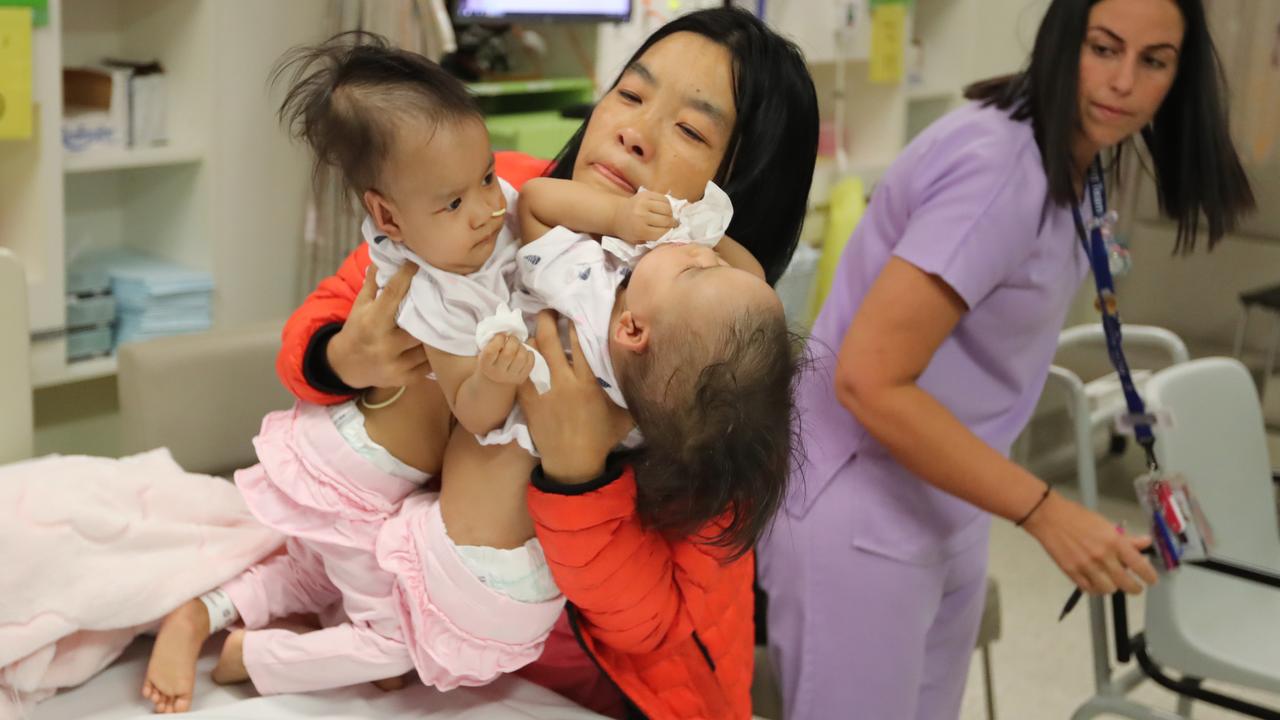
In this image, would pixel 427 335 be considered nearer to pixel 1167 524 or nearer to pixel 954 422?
pixel 954 422

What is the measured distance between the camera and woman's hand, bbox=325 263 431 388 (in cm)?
120

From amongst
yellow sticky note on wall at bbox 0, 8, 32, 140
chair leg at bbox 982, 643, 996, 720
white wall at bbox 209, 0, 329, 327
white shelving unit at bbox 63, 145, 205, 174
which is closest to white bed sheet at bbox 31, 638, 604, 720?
chair leg at bbox 982, 643, 996, 720

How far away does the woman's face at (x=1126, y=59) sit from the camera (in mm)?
1671

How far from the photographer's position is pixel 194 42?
2.99m

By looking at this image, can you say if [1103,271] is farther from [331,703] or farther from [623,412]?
[331,703]

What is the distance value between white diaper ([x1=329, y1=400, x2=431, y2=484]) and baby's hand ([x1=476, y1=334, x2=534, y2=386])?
11.6 inches

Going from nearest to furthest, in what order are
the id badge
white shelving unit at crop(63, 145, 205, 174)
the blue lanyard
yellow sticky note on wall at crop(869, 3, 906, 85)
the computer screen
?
the blue lanyard → the id badge → white shelving unit at crop(63, 145, 205, 174) → the computer screen → yellow sticky note on wall at crop(869, 3, 906, 85)

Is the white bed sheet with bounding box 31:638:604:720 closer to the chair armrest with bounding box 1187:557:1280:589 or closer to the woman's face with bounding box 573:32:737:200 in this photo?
the woman's face with bounding box 573:32:737:200

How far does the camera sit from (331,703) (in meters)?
1.32

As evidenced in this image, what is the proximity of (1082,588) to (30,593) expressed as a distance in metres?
1.33

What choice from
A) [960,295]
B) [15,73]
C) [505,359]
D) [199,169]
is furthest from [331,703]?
[199,169]

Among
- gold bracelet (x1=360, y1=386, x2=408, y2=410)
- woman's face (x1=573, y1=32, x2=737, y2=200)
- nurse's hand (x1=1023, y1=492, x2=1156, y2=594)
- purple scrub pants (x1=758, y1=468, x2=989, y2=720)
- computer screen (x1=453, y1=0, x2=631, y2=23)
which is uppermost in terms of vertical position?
woman's face (x1=573, y1=32, x2=737, y2=200)

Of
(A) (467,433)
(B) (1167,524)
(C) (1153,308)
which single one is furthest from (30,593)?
(C) (1153,308)

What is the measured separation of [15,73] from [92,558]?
1.47 meters
